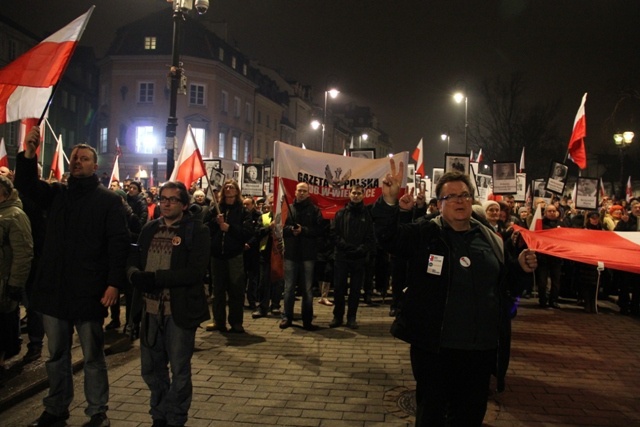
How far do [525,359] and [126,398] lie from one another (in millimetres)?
4917

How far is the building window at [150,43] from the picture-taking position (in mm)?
51531

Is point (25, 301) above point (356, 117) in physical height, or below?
below

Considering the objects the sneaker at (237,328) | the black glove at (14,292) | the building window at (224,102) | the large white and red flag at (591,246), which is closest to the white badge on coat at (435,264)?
the large white and red flag at (591,246)

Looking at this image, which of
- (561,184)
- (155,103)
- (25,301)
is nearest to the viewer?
(25,301)

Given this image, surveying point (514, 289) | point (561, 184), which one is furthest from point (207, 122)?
point (514, 289)

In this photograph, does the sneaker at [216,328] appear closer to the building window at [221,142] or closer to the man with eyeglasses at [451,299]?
the man with eyeglasses at [451,299]

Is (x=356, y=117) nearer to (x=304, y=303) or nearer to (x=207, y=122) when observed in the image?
(x=207, y=122)

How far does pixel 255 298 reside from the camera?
34.9 ft

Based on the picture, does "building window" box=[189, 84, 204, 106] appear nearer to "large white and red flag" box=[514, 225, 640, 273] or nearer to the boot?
the boot

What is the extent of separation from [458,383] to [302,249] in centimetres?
502

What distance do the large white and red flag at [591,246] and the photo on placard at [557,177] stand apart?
5483mm

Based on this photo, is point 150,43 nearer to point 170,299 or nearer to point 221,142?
point 221,142

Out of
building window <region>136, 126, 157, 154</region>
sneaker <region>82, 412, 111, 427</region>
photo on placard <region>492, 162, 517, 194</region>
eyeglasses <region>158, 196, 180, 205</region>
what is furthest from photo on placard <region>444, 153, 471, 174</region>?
building window <region>136, 126, 157, 154</region>

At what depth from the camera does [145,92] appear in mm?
52031
